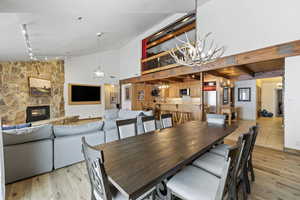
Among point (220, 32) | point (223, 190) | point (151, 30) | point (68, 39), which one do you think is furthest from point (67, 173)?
point (151, 30)

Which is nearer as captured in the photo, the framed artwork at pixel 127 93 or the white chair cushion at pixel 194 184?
the white chair cushion at pixel 194 184

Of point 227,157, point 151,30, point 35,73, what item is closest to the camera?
point 227,157

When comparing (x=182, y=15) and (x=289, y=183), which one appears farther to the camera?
(x=182, y=15)

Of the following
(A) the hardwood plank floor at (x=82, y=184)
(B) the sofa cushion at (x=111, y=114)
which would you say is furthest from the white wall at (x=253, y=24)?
(B) the sofa cushion at (x=111, y=114)

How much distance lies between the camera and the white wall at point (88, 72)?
725 cm

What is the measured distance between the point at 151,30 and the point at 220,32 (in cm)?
352

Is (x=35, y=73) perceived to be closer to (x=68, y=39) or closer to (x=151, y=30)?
(x=68, y=39)

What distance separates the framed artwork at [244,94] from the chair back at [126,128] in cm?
810

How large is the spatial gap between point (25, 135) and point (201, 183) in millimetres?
2630

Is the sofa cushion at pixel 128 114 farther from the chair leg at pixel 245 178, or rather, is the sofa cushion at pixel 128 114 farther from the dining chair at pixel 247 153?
the chair leg at pixel 245 178

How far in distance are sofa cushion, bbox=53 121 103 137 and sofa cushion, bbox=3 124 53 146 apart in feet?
0.39

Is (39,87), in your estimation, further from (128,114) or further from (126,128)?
(126,128)

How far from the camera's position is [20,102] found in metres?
5.66

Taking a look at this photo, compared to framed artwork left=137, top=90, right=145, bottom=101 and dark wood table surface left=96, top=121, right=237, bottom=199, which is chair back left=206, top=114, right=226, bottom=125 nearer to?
dark wood table surface left=96, top=121, right=237, bottom=199
